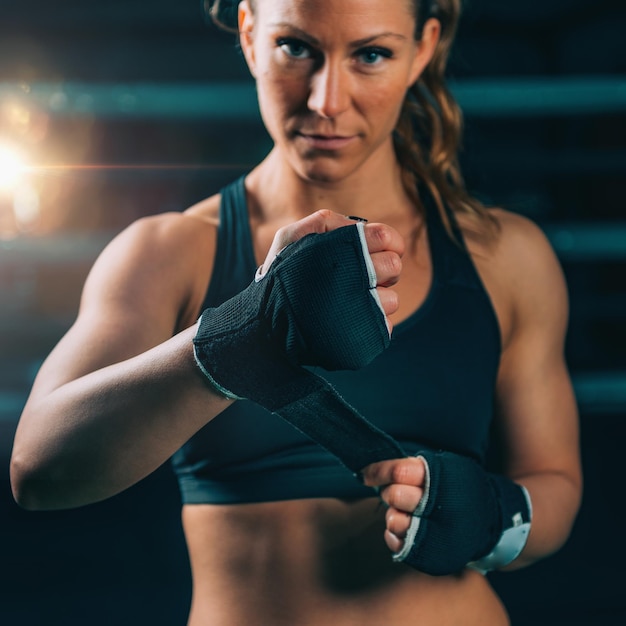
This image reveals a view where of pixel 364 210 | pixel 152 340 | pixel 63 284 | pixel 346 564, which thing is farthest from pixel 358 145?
pixel 63 284

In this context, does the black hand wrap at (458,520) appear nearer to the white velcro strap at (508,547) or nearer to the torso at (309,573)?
the white velcro strap at (508,547)

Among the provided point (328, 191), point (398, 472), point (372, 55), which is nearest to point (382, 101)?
point (372, 55)

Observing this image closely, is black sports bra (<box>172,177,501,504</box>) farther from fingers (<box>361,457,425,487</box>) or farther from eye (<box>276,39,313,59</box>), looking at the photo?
eye (<box>276,39,313,59</box>)

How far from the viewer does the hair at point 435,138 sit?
4.78ft

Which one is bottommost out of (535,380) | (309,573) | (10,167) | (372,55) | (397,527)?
(309,573)

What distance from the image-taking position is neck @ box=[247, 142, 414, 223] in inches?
54.1

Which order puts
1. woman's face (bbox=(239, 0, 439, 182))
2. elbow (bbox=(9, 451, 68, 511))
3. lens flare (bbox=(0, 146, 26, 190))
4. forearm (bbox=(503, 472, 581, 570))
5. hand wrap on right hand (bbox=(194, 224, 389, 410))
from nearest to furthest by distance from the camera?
hand wrap on right hand (bbox=(194, 224, 389, 410)) < elbow (bbox=(9, 451, 68, 511)) < woman's face (bbox=(239, 0, 439, 182)) < forearm (bbox=(503, 472, 581, 570)) < lens flare (bbox=(0, 146, 26, 190))

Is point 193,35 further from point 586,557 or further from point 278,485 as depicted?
point 586,557

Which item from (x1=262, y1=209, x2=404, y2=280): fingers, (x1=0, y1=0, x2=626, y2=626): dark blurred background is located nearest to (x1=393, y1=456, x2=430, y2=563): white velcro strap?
(x1=262, y1=209, x2=404, y2=280): fingers

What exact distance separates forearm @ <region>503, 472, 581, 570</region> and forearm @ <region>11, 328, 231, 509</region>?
2.02 ft

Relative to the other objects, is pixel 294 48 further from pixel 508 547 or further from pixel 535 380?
pixel 508 547

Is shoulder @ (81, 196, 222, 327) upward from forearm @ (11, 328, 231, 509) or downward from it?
upward

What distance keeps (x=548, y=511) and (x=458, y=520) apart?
0.28 m

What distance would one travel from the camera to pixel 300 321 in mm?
903
